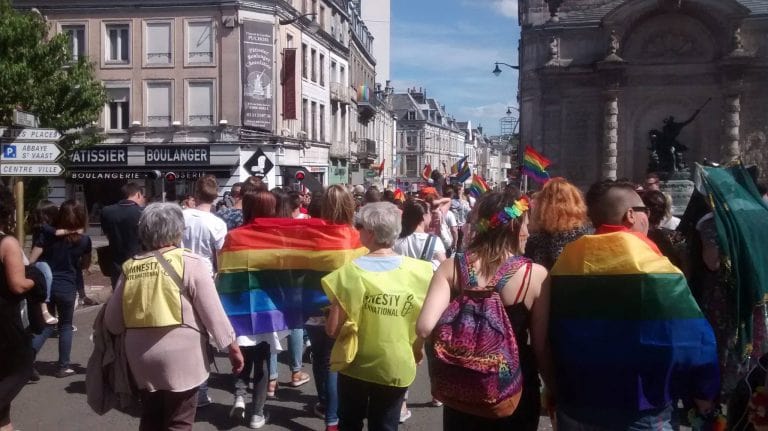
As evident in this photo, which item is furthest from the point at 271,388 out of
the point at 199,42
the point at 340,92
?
the point at 340,92

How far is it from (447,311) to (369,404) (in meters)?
1.27

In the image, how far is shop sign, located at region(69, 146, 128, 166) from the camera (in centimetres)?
3066

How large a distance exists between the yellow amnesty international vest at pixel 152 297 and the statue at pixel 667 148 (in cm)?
2669

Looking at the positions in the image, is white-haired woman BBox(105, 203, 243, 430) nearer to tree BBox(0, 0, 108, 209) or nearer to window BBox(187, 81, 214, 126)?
tree BBox(0, 0, 108, 209)

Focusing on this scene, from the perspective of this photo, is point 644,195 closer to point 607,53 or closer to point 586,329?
point 586,329

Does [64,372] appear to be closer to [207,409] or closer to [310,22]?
[207,409]

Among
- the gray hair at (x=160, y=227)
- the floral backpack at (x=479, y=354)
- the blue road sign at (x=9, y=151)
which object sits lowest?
the floral backpack at (x=479, y=354)

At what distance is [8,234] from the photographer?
4.84m

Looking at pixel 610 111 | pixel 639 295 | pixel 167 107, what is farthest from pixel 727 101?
pixel 639 295

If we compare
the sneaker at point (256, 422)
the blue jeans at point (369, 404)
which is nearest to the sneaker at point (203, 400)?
the sneaker at point (256, 422)

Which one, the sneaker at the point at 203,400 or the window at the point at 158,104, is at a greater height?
the window at the point at 158,104

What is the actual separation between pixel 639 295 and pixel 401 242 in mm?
3394

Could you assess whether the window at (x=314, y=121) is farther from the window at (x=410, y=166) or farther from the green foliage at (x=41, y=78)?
the window at (x=410, y=166)

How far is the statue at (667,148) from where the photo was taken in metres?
28.4
